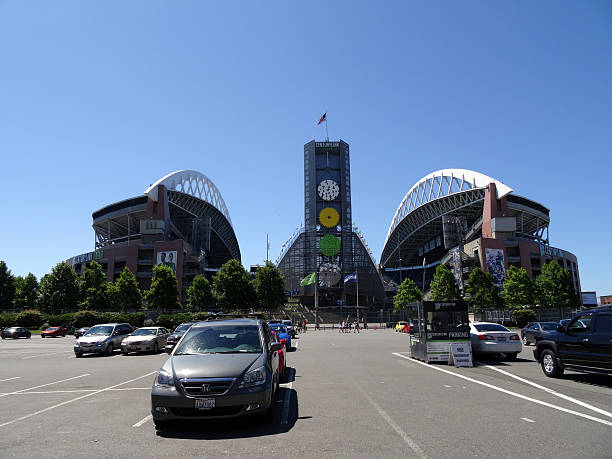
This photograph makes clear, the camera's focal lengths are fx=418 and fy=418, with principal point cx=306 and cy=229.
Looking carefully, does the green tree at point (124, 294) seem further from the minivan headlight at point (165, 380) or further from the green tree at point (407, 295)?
the minivan headlight at point (165, 380)

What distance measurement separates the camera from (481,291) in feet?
200

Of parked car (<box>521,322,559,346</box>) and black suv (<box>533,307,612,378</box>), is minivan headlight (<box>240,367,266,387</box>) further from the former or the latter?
parked car (<box>521,322,559,346</box>)

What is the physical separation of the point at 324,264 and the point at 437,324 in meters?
81.4

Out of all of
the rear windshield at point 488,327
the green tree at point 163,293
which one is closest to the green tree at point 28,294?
the green tree at point 163,293

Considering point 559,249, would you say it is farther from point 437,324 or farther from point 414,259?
point 437,324

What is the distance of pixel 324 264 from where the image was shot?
96.9m

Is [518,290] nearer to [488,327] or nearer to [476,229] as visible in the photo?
[476,229]

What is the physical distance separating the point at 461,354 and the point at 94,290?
55628 millimetres

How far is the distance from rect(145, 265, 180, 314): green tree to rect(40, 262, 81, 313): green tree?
390 inches

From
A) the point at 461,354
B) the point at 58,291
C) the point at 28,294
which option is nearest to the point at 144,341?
the point at 461,354

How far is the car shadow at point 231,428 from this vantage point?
632 centimetres

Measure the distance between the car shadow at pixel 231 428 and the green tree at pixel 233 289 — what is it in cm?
5357

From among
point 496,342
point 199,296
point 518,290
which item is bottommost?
point 496,342

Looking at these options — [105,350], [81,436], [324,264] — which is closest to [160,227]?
[324,264]
